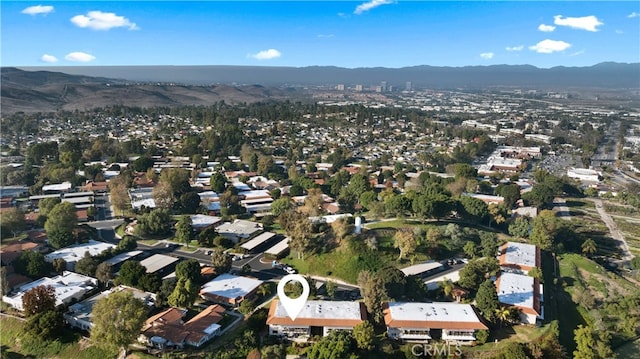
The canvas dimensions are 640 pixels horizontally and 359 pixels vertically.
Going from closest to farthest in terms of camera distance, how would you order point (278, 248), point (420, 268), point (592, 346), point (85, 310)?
point (592, 346) → point (85, 310) → point (420, 268) → point (278, 248)

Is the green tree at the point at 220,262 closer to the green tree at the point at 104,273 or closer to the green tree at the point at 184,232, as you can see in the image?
the green tree at the point at 184,232

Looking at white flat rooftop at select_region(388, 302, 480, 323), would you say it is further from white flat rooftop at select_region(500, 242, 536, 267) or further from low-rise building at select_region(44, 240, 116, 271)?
low-rise building at select_region(44, 240, 116, 271)

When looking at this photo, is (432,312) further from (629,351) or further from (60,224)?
(60,224)

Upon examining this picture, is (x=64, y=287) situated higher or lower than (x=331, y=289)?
lower

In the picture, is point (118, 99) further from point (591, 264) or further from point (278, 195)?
point (591, 264)

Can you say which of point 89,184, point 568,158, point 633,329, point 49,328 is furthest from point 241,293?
point 568,158

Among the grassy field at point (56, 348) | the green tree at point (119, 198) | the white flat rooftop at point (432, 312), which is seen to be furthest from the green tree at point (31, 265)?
the white flat rooftop at point (432, 312)

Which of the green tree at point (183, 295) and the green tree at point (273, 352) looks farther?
the green tree at point (183, 295)

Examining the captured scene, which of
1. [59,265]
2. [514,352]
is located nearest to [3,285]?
[59,265]

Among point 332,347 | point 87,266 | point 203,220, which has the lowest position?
point 203,220
